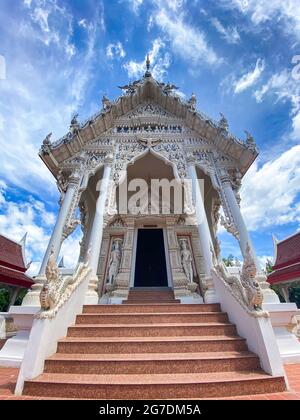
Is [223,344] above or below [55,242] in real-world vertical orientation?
below

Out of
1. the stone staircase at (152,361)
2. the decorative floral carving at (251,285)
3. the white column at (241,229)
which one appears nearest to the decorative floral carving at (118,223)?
the white column at (241,229)

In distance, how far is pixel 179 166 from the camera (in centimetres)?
605

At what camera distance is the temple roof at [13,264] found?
29.6ft

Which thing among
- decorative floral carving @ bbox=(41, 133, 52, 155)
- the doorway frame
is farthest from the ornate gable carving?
the doorway frame

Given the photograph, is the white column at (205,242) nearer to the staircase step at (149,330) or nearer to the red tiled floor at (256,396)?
the staircase step at (149,330)

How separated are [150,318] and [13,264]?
30.0ft

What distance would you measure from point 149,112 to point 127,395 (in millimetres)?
7777

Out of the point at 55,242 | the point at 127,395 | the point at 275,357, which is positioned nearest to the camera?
the point at 127,395

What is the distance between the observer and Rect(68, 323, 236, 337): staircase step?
315 centimetres

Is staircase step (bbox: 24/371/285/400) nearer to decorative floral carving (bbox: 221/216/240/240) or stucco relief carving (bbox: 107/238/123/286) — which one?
decorative floral carving (bbox: 221/216/240/240)

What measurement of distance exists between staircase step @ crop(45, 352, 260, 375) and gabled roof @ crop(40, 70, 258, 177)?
489 cm

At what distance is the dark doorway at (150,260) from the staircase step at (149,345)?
11.7 feet
